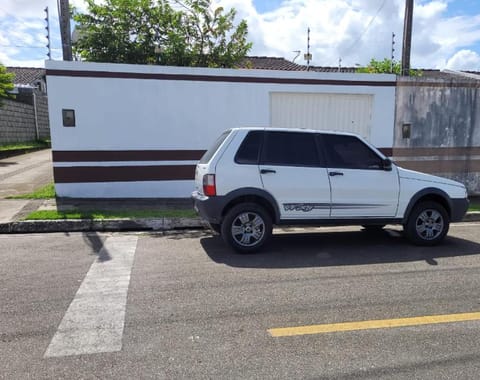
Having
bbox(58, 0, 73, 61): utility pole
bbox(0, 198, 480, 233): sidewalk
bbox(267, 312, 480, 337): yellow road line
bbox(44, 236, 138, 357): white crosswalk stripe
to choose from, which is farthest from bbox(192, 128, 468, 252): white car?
bbox(58, 0, 73, 61): utility pole

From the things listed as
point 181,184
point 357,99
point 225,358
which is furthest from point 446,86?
point 225,358

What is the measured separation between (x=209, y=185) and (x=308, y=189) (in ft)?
4.85

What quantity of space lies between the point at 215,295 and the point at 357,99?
8207 millimetres

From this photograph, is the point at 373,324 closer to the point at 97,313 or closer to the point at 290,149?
the point at 97,313

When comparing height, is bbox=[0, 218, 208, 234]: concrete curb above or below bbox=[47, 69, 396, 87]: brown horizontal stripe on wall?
below

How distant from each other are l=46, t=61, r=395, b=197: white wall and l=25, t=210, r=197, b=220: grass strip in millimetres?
1568

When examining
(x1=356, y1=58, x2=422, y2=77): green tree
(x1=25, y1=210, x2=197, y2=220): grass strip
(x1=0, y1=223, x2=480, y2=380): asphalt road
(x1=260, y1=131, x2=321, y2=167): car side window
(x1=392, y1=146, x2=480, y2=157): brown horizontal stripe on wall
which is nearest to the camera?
(x1=0, y1=223, x2=480, y2=380): asphalt road

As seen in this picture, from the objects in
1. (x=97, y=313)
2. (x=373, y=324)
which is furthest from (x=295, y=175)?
(x=97, y=313)

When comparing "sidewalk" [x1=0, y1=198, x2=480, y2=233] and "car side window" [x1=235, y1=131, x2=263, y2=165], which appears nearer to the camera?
"car side window" [x1=235, y1=131, x2=263, y2=165]

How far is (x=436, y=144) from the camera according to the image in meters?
11.6

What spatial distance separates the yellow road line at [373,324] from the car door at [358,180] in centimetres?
258

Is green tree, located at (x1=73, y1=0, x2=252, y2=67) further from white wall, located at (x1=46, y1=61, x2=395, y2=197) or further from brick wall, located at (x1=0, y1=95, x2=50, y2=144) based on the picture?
brick wall, located at (x1=0, y1=95, x2=50, y2=144)

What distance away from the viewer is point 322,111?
11070 millimetres

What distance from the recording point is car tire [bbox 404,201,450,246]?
6750mm
